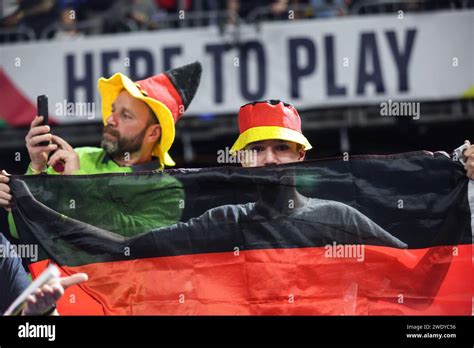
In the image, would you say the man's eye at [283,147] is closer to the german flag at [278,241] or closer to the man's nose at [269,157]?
the man's nose at [269,157]

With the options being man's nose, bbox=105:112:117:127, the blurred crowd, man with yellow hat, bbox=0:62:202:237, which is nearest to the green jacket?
man with yellow hat, bbox=0:62:202:237

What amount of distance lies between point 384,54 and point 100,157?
5.32 m

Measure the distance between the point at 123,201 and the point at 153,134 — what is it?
0.95m

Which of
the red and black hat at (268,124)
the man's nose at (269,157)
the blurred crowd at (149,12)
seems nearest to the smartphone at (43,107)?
the red and black hat at (268,124)

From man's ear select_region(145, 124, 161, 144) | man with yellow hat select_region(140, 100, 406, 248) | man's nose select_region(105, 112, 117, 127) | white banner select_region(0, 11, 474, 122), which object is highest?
white banner select_region(0, 11, 474, 122)

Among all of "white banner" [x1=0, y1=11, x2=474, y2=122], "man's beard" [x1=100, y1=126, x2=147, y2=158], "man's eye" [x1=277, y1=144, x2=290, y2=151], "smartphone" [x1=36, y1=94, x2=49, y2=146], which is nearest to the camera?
"smartphone" [x1=36, y1=94, x2=49, y2=146]

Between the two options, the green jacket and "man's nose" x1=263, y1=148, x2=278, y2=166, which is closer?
the green jacket

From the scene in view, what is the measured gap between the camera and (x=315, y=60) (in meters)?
11.7

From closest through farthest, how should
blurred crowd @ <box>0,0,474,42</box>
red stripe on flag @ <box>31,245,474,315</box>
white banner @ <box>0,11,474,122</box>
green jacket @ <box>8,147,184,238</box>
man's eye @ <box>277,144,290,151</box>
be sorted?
red stripe on flag @ <box>31,245,474,315</box> → green jacket @ <box>8,147,184,238</box> → man's eye @ <box>277,144,290,151</box> → white banner @ <box>0,11,474,122</box> → blurred crowd @ <box>0,0,474,42</box>

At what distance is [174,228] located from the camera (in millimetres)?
6020

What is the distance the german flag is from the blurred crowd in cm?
605

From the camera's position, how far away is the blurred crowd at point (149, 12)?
12.0 metres

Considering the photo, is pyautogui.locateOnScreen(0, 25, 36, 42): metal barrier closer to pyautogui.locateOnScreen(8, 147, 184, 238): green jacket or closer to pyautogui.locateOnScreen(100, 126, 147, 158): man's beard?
pyautogui.locateOnScreen(100, 126, 147, 158): man's beard

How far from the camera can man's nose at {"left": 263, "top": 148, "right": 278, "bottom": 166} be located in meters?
6.28
